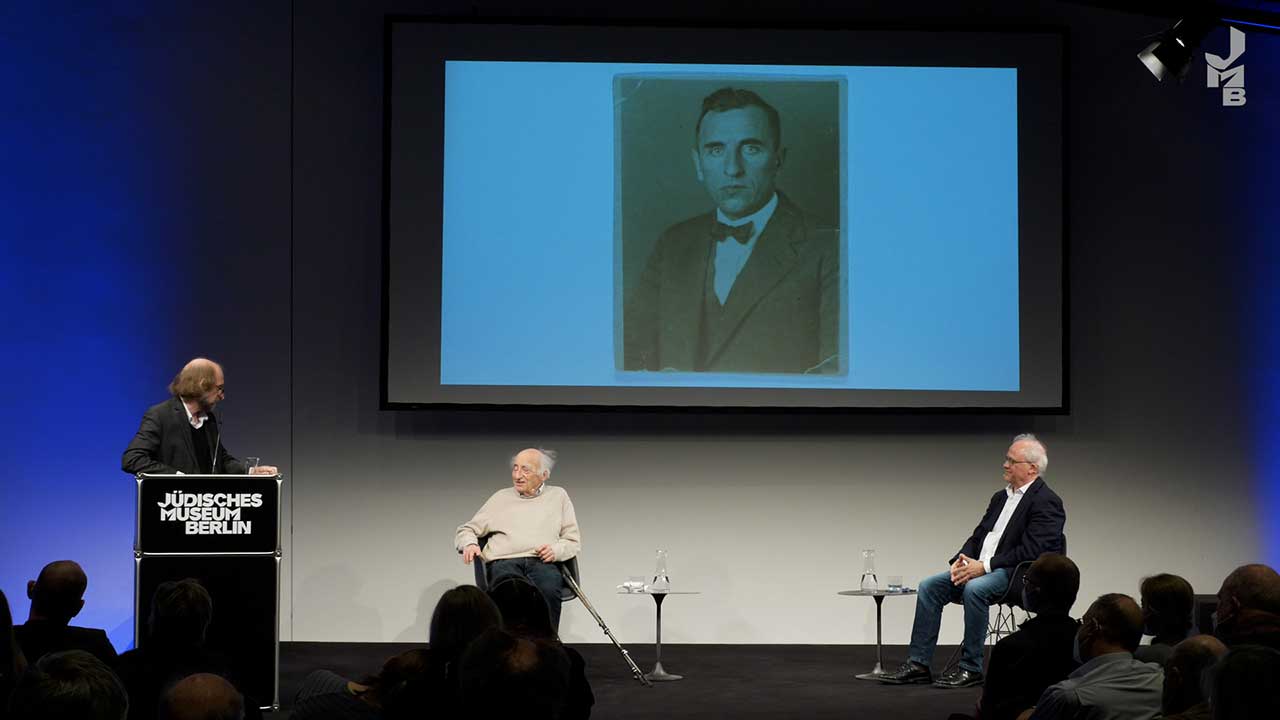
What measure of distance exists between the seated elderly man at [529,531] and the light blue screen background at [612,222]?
29.4 inches

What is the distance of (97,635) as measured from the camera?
3484 millimetres

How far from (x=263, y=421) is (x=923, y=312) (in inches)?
135

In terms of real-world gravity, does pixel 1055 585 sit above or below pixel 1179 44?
below

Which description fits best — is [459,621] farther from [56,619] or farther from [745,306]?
[745,306]

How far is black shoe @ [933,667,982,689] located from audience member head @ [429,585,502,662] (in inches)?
129

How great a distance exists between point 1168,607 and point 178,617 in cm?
245

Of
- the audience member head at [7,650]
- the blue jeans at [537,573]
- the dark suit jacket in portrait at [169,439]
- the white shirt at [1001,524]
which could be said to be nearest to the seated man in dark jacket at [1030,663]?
the audience member head at [7,650]

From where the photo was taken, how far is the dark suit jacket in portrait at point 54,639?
344cm

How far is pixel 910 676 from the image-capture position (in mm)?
5852

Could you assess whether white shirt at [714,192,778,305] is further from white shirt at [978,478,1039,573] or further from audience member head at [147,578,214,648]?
audience member head at [147,578,214,648]

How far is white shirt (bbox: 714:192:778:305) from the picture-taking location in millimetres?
6941

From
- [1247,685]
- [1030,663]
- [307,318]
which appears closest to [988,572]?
[1030,663]

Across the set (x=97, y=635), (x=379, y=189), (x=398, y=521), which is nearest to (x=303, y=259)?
(x=379, y=189)

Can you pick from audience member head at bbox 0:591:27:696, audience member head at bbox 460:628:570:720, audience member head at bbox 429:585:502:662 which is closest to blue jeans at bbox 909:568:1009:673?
audience member head at bbox 429:585:502:662
